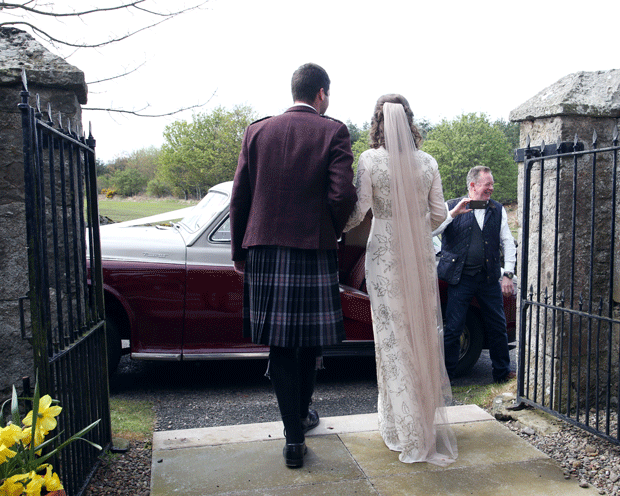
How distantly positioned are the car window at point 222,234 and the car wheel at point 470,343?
2334 mm

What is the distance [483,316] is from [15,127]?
12.8ft

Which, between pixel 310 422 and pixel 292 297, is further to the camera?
pixel 310 422

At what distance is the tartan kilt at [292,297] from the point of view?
2805 millimetres

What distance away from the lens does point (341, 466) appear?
2.87 meters

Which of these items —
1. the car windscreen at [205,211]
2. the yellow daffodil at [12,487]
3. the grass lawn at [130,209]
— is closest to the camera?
the yellow daffodil at [12,487]

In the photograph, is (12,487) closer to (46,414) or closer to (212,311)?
(46,414)

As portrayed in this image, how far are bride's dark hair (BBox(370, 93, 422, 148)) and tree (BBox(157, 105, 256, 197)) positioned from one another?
123 ft

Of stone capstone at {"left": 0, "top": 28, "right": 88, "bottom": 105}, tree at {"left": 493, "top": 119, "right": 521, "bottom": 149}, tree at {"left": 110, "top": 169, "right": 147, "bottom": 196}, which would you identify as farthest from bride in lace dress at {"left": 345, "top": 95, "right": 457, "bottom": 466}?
tree at {"left": 110, "top": 169, "right": 147, "bottom": 196}

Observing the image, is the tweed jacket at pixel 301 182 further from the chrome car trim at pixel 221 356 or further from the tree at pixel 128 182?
the tree at pixel 128 182

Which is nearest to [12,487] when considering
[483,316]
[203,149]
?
[483,316]

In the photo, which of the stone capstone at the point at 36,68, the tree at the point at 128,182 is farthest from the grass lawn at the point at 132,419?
the tree at the point at 128,182

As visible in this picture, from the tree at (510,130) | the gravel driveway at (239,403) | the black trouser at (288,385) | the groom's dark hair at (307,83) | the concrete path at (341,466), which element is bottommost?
the gravel driveway at (239,403)

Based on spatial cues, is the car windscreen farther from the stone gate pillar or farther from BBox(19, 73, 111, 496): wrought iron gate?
the stone gate pillar

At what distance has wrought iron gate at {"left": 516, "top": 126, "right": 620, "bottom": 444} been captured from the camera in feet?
11.2
